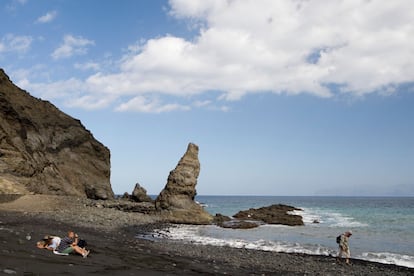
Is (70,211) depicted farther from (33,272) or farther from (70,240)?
(33,272)

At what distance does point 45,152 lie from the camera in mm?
56188

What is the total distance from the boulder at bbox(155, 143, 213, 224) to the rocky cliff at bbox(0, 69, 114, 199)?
49.1 feet

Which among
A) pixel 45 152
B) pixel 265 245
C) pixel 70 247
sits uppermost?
pixel 45 152

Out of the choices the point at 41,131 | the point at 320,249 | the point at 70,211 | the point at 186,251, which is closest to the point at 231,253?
the point at 186,251

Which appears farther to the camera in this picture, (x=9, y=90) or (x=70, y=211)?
(x=9, y=90)

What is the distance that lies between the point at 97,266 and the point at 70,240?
9.45ft

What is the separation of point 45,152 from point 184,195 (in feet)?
71.1

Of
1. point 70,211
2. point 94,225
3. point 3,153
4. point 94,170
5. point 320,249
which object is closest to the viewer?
point 320,249

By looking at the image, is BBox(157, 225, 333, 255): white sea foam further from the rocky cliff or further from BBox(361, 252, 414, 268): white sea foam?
the rocky cliff

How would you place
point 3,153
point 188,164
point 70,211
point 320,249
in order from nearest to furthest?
1. point 320,249
2. point 70,211
3. point 3,153
4. point 188,164

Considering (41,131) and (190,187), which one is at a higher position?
(41,131)

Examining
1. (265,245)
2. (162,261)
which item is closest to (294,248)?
(265,245)

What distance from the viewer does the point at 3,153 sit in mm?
44875

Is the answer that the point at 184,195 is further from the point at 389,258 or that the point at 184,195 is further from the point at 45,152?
the point at 389,258
